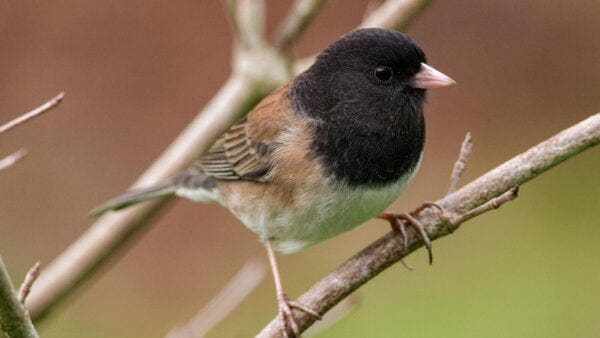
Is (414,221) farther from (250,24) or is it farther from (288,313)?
(250,24)

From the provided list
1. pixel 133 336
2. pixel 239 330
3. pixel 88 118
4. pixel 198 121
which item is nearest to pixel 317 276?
pixel 239 330

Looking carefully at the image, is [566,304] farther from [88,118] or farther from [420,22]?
[88,118]

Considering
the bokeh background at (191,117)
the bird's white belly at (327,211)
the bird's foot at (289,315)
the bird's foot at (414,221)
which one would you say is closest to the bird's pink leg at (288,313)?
the bird's foot at (289,315)

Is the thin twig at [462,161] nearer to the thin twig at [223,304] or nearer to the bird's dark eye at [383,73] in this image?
the bird's dark eye at [383,73]

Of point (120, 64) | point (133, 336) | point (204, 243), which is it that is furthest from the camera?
point (120, 64)

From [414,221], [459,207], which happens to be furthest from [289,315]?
[459,207]
